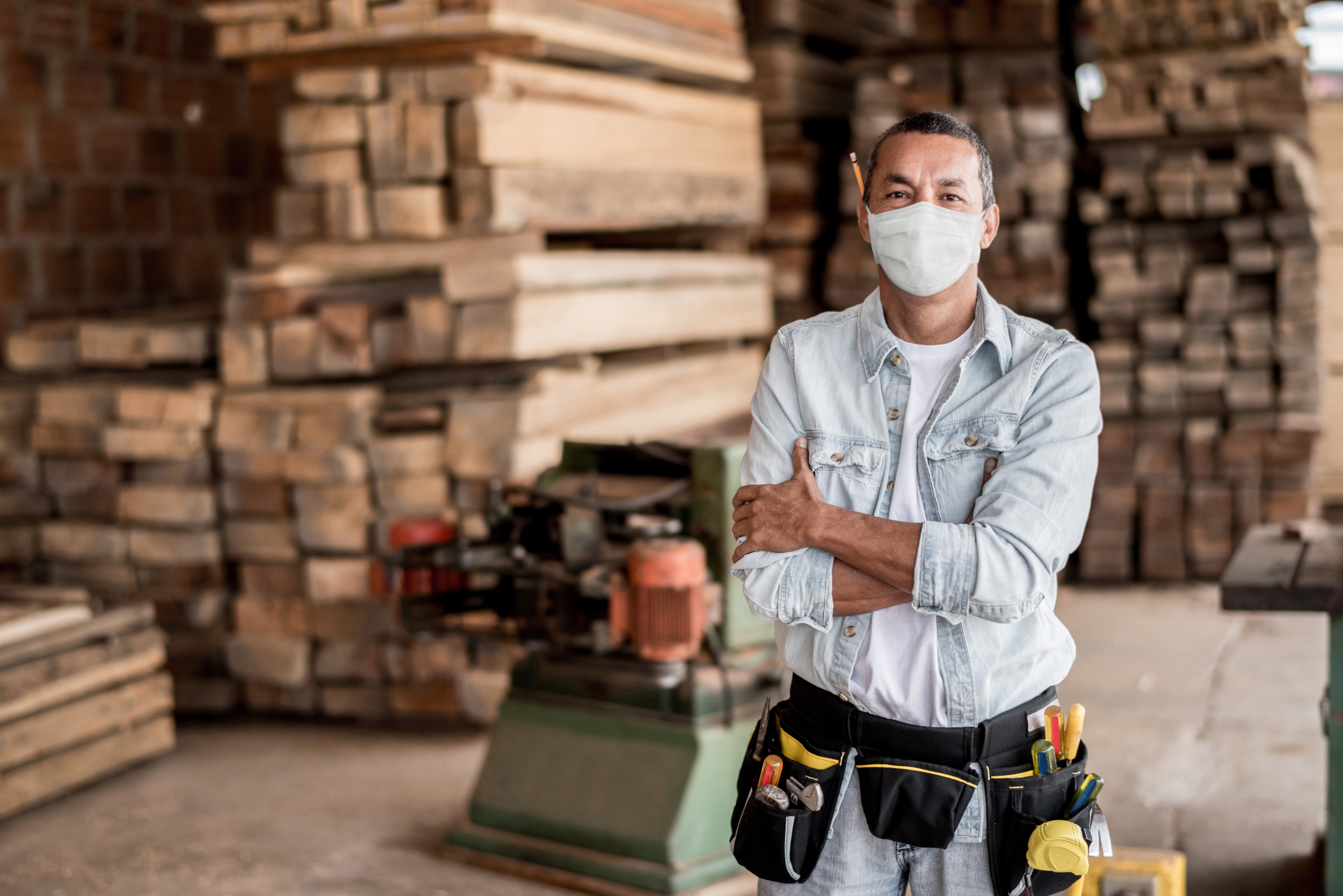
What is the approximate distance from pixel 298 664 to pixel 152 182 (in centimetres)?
254

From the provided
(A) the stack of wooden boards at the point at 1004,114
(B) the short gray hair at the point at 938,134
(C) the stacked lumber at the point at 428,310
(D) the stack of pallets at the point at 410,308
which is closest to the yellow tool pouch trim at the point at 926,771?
(B) the short gray hair at the point at 938,134

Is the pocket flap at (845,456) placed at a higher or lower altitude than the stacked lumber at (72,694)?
higher

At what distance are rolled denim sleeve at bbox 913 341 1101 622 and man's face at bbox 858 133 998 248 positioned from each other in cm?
28

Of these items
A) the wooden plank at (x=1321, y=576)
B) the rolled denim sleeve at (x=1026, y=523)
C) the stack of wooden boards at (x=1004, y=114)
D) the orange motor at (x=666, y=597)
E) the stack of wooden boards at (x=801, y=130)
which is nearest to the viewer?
the rolled denim sleeve at (x=1026, y=523)

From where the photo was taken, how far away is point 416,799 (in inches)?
173

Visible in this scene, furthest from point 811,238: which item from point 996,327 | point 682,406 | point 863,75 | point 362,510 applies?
point 996,327

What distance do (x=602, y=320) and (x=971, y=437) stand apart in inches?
127

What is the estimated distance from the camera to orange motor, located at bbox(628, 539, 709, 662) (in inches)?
135

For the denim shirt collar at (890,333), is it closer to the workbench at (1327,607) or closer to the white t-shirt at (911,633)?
the white t-shirt at (911,633)

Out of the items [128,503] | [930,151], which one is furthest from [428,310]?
[930,151]

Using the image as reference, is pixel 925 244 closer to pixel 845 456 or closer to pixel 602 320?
pixel 845 456

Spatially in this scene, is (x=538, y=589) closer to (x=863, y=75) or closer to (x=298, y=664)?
(x=298, y=664)

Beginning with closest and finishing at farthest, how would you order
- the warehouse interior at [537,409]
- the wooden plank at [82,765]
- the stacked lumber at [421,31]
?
the warehouse interior at [537,409] → the wooden plank at [82,765] → the stacked lumber at [421,31]

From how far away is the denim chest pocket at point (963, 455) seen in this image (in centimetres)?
207
